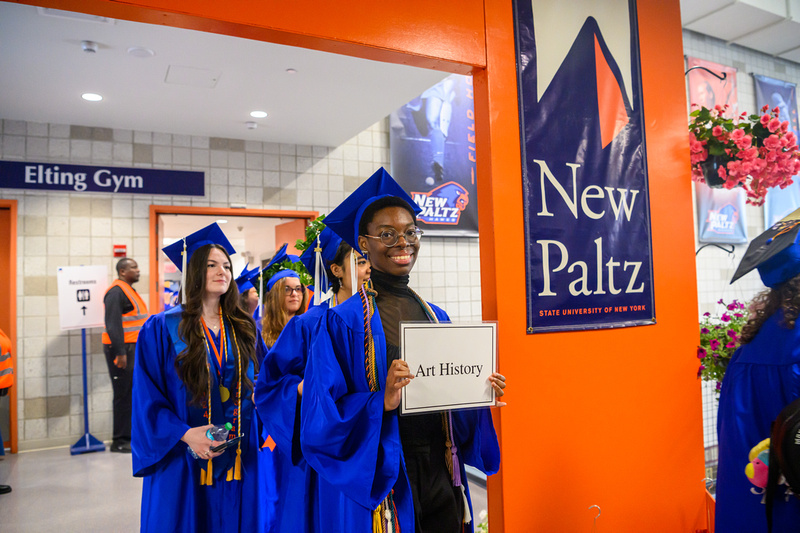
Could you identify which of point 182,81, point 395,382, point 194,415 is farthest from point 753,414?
point 182,81

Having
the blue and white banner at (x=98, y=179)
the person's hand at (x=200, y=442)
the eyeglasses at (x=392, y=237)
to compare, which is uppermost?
the blue and white banner at (x=98, y=179)

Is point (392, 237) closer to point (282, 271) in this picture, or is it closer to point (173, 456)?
point (173, 456)

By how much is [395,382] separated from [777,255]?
4.70 ft

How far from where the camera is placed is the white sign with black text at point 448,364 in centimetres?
150

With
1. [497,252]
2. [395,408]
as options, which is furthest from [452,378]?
[497,252]

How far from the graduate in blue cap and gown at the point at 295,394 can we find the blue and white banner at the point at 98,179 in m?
4.00

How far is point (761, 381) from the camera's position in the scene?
1.96m

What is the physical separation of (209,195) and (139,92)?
1485 mm

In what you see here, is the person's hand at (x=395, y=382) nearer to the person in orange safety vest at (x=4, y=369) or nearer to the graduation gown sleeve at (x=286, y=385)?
the graduation gown sleeve at (x=286, y=385)

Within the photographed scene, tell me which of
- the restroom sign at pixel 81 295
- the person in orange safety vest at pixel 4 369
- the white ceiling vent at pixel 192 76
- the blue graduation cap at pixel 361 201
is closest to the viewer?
the blue graduation cap at pixel 361 201

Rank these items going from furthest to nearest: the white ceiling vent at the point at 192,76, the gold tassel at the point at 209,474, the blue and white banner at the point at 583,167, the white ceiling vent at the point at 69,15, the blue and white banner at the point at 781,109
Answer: the blue and white banner at the point at 781,109 < the white ceiling vent at the point at 192,76 < the white ceiling vent at the point at 69,15 < the blue and white banner at the point at 583,167 < the gold tassel at the point at 209,474

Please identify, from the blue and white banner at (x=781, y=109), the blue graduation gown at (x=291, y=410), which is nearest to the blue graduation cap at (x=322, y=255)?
the blue graduation gown at (x=291, y=410)

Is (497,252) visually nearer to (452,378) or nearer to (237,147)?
(452,378)

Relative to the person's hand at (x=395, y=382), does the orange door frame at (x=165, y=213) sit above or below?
above
